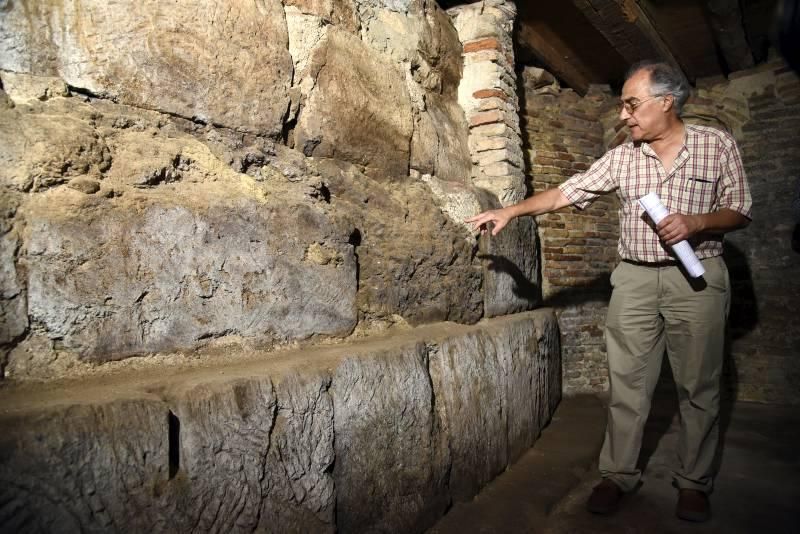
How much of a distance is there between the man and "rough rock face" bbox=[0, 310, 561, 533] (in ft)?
1.87

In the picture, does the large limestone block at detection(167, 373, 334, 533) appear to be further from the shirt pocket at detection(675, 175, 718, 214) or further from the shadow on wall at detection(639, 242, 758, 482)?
the shadow on wall at detection(639, 242, 758, 482)

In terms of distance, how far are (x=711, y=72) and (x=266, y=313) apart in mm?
5027

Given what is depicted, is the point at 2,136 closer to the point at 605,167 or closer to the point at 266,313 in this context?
the point at 266,313

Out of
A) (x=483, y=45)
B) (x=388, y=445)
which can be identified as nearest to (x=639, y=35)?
(x=483, y=45)

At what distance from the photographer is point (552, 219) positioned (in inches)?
176

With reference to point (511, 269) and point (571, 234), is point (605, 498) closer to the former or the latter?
point (511, 269)

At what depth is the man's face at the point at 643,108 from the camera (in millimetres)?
2008

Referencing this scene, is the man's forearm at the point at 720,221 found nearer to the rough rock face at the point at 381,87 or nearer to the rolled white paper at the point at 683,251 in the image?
the rolled white paper at the point at 683,251

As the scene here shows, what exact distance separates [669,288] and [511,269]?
0.91m

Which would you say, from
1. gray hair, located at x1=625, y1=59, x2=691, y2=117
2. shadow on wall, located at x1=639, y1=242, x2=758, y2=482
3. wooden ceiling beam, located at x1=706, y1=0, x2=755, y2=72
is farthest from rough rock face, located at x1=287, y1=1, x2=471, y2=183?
shadow on wall, located at x1=639, y1=242, x2=758, y2=482

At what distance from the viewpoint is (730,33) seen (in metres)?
3.87

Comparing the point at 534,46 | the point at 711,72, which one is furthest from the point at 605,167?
the point at 711,72

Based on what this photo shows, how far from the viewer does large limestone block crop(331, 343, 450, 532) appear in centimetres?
159

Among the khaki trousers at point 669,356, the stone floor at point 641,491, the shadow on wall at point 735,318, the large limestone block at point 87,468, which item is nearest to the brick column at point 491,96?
the khaki trousers at point 669,356
